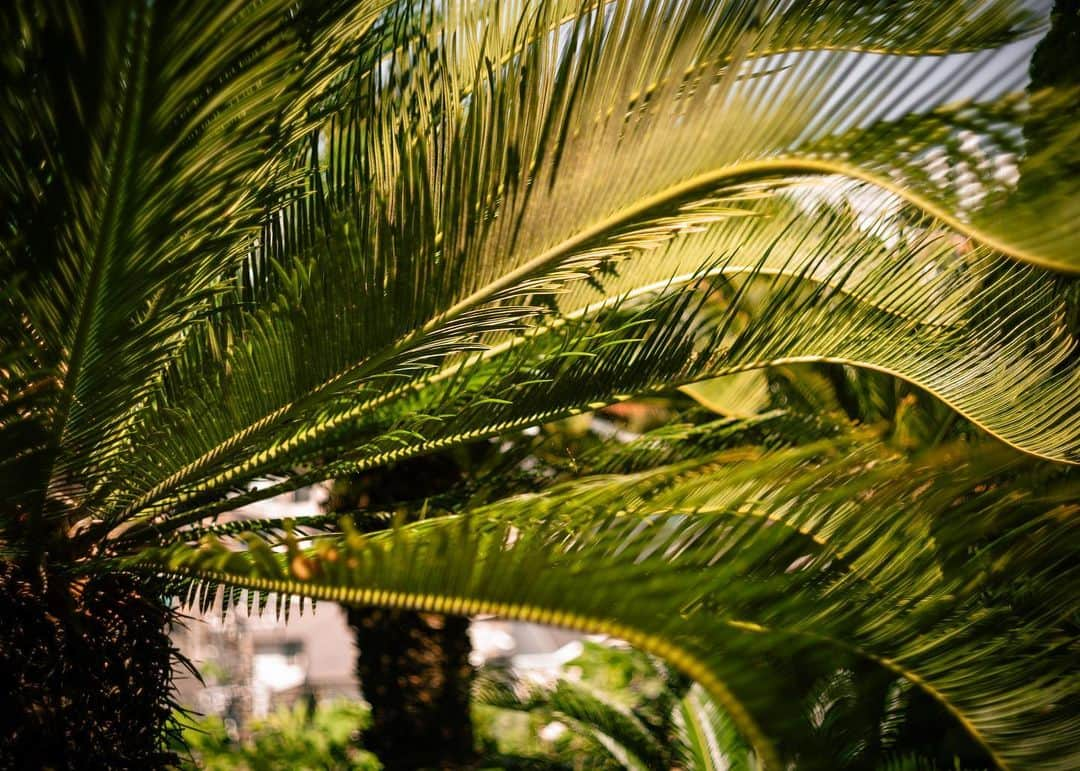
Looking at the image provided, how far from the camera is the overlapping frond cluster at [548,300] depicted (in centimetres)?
124

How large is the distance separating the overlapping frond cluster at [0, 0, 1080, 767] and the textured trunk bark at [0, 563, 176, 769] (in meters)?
0.15

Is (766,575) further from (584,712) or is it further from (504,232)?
(584,712)

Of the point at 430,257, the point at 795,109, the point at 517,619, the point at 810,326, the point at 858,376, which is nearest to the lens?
the point at 517,619

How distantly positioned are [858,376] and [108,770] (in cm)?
276

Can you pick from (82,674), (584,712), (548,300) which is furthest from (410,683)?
(548,300)

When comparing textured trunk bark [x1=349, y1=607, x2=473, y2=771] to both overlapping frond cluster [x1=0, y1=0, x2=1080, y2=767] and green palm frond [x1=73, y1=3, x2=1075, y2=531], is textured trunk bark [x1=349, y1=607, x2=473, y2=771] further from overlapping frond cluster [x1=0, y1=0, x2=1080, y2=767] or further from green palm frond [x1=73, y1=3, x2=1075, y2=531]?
green palm frond [x1=73, y1=3, x2=1075, y2=531]

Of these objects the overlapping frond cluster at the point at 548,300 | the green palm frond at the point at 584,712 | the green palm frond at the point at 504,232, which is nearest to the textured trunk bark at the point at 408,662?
the green palm frond at the point at 584,712

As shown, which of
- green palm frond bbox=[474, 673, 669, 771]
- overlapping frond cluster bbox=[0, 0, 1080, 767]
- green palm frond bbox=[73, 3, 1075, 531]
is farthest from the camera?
green palm frond bbox=[474, 673, 669, 771]

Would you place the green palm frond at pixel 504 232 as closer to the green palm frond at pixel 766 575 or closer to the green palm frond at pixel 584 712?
the green palm frond at pixel 766 575

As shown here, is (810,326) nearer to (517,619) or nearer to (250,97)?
(517,619)

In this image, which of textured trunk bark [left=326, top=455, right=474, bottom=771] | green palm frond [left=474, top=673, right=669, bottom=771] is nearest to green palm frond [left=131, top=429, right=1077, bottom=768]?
textured trunk bark [left=326, top=455, right=474, bottom=771]

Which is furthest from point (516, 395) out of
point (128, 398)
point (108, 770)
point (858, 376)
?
point (858, 376)

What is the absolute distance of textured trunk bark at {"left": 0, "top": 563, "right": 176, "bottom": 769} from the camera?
1666mm

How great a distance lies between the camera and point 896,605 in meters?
1.41
